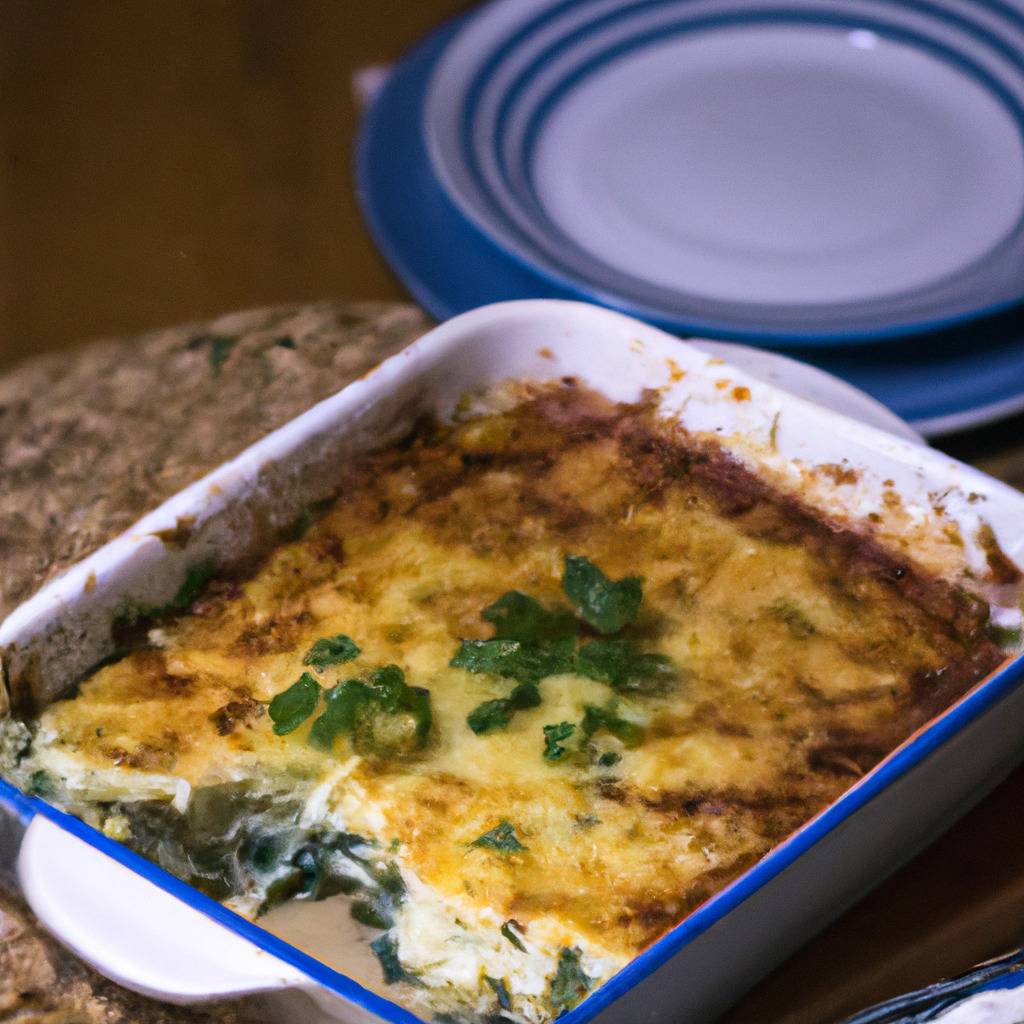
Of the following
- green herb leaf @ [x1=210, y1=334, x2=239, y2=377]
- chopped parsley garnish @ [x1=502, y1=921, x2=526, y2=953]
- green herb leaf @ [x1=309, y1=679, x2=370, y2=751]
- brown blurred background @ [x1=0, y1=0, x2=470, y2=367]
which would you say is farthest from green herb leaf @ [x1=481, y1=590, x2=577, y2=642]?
brown blurred background @ [x1=0, y1=0, x2=470, y2=367]

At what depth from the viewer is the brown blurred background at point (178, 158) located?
Answer: 1509 millimetres

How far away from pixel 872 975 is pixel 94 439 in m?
0.75

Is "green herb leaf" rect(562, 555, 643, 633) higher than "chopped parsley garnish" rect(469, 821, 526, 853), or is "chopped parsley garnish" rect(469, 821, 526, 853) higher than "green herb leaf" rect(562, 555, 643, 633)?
"green herb leaf" rect(562, 555, 643, 633)

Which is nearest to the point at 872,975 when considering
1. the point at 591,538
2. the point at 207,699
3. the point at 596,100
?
the point at 591,538

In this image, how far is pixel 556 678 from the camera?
3.07ft

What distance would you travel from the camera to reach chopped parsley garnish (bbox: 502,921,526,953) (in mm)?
797

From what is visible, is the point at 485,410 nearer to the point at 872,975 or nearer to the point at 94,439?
the point at 94,439

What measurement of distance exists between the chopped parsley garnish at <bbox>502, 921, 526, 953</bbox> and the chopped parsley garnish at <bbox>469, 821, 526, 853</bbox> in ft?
0.16

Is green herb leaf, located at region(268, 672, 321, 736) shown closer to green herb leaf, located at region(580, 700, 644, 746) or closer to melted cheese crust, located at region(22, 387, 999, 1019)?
melted cheese crust, located at region(22, 387, 999, 1019)

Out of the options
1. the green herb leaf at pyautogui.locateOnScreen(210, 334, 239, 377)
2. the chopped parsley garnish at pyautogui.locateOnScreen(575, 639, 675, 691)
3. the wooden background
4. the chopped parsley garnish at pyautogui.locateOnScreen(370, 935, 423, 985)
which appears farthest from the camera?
the wooden background

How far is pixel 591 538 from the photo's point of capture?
40.4 inches

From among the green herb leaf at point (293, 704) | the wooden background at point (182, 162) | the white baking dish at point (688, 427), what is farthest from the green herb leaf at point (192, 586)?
the wooden background at point (182, 162)

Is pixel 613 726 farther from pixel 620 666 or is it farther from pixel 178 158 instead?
pixel 178 158

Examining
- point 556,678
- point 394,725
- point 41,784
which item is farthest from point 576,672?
point 41,784
